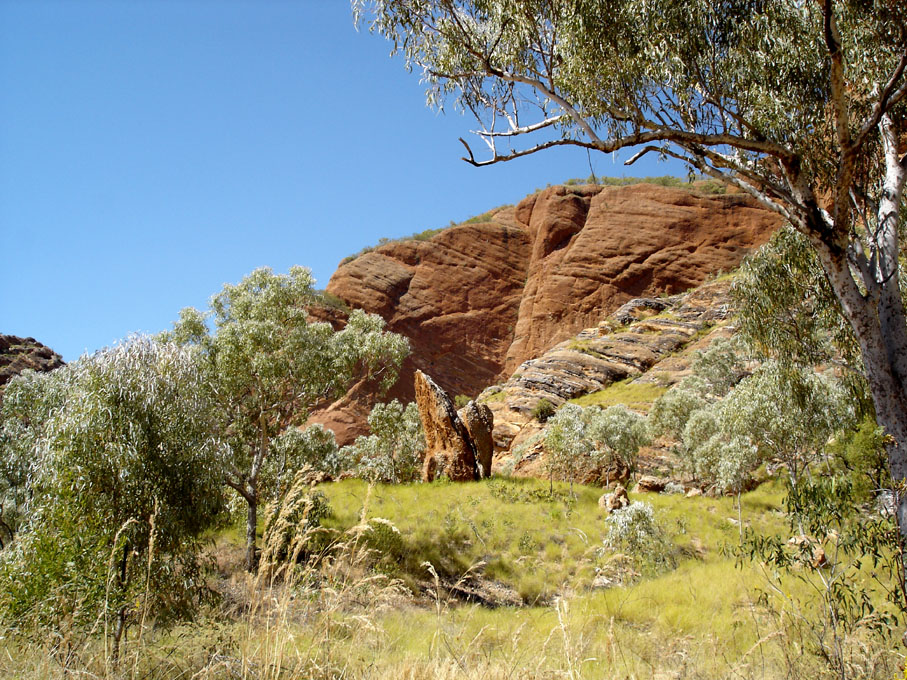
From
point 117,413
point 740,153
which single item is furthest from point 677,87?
point 117,413

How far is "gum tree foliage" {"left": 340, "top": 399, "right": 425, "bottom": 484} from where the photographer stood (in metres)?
24.0

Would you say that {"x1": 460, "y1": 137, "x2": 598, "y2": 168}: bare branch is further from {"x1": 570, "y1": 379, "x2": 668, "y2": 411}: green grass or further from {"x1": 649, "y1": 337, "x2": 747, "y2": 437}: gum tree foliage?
{"x1": 570, "y1": 379, "x2": 668, "y2": 411}: green grass

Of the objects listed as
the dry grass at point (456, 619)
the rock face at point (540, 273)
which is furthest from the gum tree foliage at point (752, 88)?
the rock face at point (540, 273)

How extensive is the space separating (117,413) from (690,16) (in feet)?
32.9

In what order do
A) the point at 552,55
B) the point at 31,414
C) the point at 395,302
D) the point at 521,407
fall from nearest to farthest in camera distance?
the point at 552,55
the point at 31,414
the point at 521,407
the point at 395,302

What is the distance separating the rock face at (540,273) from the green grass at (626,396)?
19.1 meters

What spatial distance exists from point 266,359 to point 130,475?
23.1 feet

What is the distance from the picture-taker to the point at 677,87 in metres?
7.95

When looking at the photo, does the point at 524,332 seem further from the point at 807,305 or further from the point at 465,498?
the point at 807,305

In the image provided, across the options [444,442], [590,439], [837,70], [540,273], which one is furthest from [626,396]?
[837,70]

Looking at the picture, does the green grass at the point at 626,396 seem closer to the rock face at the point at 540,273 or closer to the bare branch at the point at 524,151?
the rock face at the point at 540,273

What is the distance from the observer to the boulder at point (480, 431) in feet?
72.4

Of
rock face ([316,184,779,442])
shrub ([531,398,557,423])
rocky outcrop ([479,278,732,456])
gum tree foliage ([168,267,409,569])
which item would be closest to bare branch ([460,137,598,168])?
gum tree foliage ([168,267,409,569])

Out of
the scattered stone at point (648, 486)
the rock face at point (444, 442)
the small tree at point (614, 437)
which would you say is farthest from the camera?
the small tree at point (614, 437)
